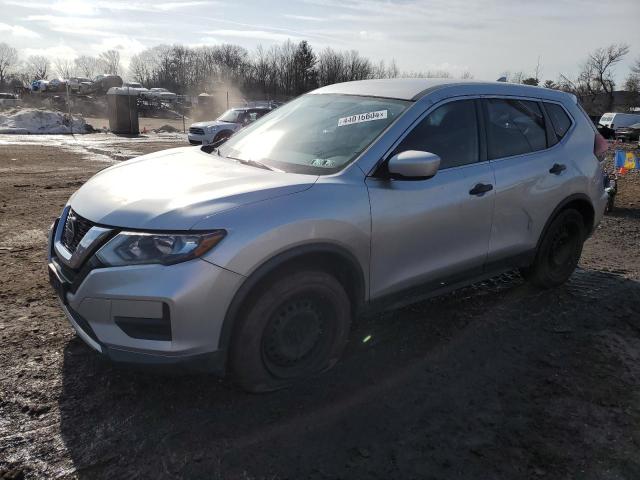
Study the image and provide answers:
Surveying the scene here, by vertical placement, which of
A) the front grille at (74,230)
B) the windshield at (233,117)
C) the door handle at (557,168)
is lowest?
the front grille at (74,230)

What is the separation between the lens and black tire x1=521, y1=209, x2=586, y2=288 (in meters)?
4.47

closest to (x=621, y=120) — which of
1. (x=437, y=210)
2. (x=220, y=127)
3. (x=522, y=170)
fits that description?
(x=220, y=127)

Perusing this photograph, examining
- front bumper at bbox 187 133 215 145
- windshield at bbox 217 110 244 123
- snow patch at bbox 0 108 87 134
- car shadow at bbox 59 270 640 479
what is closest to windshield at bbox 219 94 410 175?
car shadow at bbox 59 270 640 479

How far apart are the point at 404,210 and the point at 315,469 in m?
1.57

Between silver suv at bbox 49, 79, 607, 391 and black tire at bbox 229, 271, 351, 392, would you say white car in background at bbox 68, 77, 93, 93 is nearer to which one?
silver suv at bbox 49, 79, 607, 391

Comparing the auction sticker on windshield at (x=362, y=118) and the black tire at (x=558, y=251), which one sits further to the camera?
the black tire at (x=558, y=251)

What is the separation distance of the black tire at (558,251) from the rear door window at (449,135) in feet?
4.22

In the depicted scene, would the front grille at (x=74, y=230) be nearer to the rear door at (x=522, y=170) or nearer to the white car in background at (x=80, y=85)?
the rear door at (x=522, y=170)

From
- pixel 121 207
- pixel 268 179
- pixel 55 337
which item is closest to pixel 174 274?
pixel 121 207

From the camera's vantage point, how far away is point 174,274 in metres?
2.43

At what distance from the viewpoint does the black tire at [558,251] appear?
4469 mm

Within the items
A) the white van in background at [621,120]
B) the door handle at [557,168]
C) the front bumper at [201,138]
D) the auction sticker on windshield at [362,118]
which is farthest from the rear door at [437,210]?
the white van in background at [621,120]

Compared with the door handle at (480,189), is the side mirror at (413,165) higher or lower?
higher

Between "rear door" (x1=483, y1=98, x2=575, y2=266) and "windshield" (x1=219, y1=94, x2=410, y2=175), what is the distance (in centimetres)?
95
